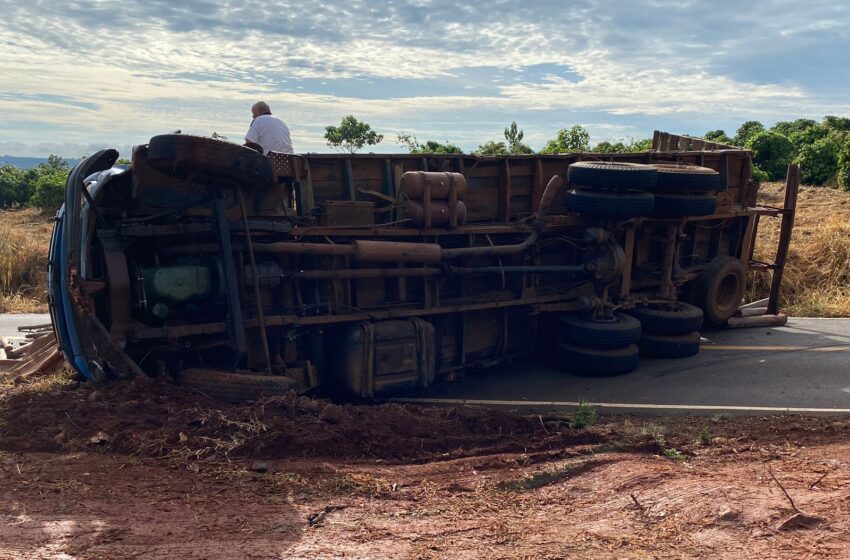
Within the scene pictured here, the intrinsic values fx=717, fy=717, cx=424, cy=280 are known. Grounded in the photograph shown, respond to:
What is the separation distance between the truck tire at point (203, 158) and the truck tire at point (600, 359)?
176 inches

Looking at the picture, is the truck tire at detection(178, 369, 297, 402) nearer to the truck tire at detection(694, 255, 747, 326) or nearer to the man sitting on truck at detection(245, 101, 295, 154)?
the man sitting on truck at detection(245, 101, 295, 154)

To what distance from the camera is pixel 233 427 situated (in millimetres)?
5711

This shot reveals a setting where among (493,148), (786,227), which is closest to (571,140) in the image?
(493,148)

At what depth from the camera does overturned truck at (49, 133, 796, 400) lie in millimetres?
6316

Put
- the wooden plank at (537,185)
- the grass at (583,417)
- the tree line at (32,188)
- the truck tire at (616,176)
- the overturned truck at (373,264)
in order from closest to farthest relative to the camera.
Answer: the overturned truck at (373,264) < the grass at (583,417) < the truck tire at (616,176) < the wooden plank at (537,185) < the tree line at (32,188)

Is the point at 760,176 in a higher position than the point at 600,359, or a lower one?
higher

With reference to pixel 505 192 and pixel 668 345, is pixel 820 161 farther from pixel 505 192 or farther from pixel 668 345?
pixel 505 192

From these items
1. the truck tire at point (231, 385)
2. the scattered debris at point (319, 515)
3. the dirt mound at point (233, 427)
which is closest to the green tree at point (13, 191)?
the dirt mound at point (233, 427)

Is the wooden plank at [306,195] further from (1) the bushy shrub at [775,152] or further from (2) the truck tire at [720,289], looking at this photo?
(1) the bushy shrub at [775,152]

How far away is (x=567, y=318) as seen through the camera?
29.8ft

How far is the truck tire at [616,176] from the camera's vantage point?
340 inches

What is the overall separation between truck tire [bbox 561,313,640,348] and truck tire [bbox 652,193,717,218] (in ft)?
4.76

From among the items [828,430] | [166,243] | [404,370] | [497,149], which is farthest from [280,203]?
[497,149]

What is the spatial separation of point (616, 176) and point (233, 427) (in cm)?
539
